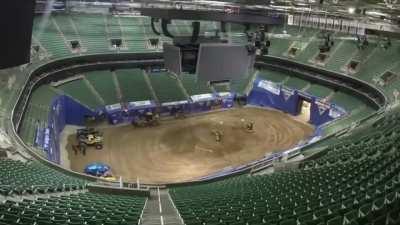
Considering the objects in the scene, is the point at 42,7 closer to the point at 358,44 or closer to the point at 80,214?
the point at 358,44

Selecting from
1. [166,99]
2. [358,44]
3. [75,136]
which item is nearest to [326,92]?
[358,44]

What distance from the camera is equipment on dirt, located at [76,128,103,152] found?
31.6 metres

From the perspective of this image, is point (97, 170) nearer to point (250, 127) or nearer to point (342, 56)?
point (250, 127)

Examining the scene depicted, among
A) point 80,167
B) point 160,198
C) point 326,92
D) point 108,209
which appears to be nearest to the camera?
point 108,209

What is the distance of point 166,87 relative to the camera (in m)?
43.5

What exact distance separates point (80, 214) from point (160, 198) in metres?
8.01

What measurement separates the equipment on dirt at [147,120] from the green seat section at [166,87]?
3089 mm

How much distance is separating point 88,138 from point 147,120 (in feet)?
22.1

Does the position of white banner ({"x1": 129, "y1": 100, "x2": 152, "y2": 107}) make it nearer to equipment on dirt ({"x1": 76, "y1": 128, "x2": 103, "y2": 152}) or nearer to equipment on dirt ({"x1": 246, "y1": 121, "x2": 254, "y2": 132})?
equipment on dirt ({"x1": 76, "y1": 128, "x2": 103, "y2": 152})

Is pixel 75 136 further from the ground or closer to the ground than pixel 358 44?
closer to the ground

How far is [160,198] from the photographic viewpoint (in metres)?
19.4

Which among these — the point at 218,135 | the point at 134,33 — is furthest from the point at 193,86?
the point at 218,135

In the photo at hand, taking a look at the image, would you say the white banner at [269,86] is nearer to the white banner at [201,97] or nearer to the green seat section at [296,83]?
the green seat section at [296,83]

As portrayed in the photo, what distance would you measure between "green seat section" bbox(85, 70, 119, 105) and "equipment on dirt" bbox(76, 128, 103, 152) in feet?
18.9
